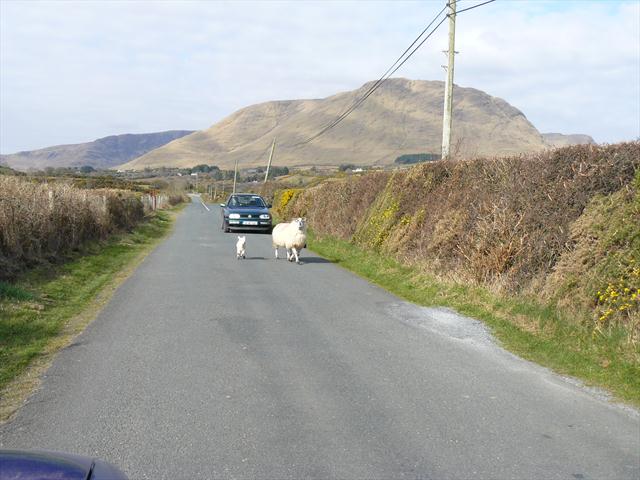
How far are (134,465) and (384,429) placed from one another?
200 cm

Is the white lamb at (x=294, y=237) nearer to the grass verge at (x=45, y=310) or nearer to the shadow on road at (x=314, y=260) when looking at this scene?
the shadow on road at (x=314, y=260)

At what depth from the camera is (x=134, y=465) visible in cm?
443

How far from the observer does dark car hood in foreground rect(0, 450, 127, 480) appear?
215 centimetres

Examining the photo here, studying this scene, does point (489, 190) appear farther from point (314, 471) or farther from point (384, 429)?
Result: point (314, 471)

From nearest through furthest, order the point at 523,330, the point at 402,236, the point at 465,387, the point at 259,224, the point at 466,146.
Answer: the point at 465,387
the point at 523,330
the point at 402,236
the point at 466,146
the point at 259,224

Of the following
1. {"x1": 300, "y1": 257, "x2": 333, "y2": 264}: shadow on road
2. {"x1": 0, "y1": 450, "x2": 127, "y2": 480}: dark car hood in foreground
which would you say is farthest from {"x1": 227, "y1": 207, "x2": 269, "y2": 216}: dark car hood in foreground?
{"x1": 0, "y1": 450, "x2": 127, "y2": 480}: dark car hood in foreground

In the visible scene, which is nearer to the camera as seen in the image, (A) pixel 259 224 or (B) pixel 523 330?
(B) pixel 523 330

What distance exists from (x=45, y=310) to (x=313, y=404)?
6300mm

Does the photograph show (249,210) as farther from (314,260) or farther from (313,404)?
(313,404)

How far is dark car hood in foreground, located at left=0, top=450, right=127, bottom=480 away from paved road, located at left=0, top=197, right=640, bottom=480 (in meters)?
2.03

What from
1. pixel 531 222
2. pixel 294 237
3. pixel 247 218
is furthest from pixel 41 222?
pixel 247 218

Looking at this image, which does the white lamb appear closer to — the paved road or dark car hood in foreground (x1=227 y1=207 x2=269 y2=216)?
the paved road

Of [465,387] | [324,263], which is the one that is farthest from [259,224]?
[465,387]

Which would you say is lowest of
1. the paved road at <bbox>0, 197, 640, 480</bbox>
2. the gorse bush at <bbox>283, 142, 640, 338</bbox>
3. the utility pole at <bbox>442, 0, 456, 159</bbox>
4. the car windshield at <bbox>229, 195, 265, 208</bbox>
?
the paved road at <bbox>0, 197, 640, 480</bbox>
